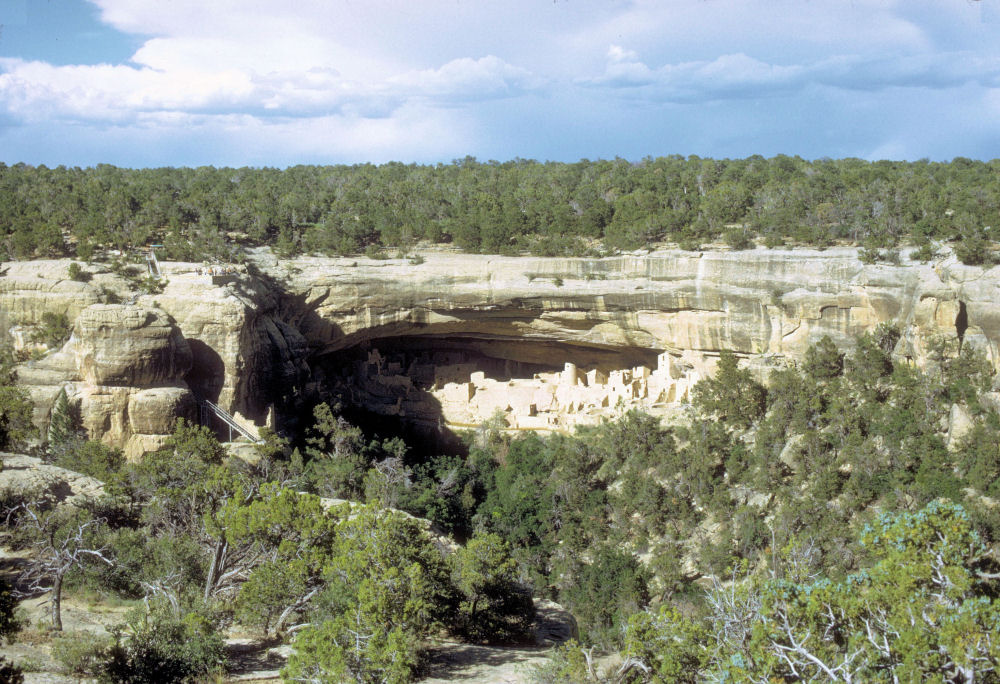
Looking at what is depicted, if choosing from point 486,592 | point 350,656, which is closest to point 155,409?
point 486,592

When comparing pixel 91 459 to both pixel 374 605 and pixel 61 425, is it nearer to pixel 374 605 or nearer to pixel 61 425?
pixel 61 425

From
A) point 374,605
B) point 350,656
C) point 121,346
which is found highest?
point 121,346

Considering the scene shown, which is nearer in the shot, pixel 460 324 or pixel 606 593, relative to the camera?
pixel 606 593

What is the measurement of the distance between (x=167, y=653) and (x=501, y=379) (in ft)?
63.0

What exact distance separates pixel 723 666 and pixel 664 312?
15.2 meters

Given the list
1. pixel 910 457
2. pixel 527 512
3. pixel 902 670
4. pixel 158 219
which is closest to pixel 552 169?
pixel 158 219

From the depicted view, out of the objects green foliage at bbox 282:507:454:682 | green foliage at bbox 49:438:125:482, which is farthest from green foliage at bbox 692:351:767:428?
green foliage at bbox 49:438:125:482

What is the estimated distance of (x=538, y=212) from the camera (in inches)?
1099

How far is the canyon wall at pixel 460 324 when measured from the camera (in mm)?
19375

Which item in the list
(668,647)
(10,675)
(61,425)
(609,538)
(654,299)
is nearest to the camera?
(10,675)

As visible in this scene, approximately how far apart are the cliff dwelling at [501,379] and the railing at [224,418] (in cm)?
557

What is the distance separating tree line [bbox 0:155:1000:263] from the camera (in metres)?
23.0

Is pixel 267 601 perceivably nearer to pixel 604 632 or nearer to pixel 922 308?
pixel 604 632

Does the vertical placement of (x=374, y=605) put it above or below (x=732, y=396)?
below
